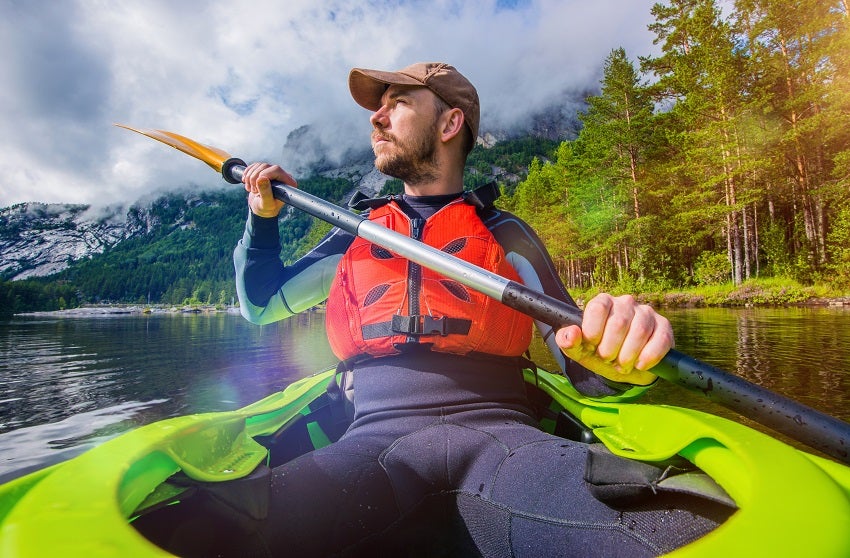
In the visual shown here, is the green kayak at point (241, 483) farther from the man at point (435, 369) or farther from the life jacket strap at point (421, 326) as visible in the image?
the life jacket strap at point (421, 326)

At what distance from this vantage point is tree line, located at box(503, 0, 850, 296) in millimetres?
18297

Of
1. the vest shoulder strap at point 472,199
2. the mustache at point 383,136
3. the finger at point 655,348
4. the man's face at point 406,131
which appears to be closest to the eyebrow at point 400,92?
the man's face at point 406,131

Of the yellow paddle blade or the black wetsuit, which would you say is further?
the yellow paddle blade

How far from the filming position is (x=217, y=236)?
606 feet

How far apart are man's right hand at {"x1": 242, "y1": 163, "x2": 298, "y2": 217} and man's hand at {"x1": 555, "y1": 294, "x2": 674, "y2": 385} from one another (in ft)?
5.13

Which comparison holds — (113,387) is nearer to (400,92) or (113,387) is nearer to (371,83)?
(371,83)

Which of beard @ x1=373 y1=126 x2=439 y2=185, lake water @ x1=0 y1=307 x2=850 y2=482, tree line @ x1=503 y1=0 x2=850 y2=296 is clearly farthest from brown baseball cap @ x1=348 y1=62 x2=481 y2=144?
tree line @ x1=503 y1=0 x2=850 y2=296

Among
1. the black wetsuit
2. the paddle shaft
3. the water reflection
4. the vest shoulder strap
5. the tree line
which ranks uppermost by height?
the tree line

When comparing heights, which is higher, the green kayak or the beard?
the beard

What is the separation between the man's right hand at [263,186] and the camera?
2.17 m

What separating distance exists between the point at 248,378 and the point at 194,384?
2.39ft

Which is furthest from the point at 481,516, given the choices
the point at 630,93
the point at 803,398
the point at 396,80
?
the point at 630,93

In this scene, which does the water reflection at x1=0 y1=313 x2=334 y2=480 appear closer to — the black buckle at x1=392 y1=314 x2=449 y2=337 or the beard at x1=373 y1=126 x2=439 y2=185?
the black buckle at x1=392 y1=314 x2=449 y2=337

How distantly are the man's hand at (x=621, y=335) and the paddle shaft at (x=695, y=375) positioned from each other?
0.12m
